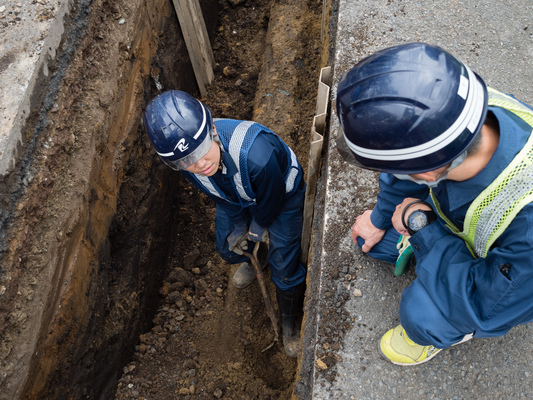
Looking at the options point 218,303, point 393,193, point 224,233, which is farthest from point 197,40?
point 393,193

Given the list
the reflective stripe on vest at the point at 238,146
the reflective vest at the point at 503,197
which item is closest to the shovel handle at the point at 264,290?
the reflective stripe on vest at the point at 238,146

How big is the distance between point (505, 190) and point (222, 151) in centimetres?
153

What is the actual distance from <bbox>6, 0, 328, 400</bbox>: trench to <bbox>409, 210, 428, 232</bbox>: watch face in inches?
74.0

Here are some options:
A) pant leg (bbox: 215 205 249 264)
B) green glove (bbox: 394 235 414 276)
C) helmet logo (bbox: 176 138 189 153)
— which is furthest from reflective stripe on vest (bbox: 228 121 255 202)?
green glove (bbox: 394 235 414 276)

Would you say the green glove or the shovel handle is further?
the shovel handle

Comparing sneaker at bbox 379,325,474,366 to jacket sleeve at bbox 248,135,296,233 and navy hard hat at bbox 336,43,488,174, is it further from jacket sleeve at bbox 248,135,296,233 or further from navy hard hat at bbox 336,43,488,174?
jacket sleeve at bbox 248,135,296,233

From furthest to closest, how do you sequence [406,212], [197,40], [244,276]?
[197,40]
[244,276]
[406,212]

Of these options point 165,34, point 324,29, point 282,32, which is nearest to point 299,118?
point 324,29

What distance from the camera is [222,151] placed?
7.84 feet

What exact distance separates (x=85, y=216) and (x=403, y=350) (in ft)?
6.78

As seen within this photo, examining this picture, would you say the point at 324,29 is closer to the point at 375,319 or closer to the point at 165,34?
the point at 165,34

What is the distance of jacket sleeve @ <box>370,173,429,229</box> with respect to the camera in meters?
1.96

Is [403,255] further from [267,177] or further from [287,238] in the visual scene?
[287,238]

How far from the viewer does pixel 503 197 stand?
4.42 ft
